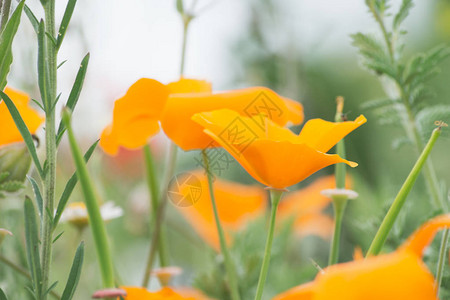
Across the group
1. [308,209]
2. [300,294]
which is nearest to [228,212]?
[308,209]

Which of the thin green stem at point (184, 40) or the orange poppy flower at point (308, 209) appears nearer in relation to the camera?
the thin green stem at point (184, 40)

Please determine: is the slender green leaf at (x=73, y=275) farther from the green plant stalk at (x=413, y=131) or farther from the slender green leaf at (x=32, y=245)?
the green plant stalk at (x=413, y=131)

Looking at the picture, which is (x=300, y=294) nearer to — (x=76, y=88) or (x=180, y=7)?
(x=76, y=88)

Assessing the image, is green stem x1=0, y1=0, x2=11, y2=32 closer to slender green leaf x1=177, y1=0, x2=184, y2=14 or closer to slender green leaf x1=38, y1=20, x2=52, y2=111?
slender green leaf x1=38, y1=20, x2=52, y2=111

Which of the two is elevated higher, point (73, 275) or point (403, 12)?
point (403, 12)

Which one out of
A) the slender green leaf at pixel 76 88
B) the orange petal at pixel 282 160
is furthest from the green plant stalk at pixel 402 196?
the slender green leaf at pixel 76 88

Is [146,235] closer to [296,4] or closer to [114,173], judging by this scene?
[114,173]


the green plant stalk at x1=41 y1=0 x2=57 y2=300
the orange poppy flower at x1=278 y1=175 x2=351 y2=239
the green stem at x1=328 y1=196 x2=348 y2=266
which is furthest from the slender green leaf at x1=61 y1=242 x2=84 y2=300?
the orange poppy flower at x1=278 y1=175 x2=351 y2=239
